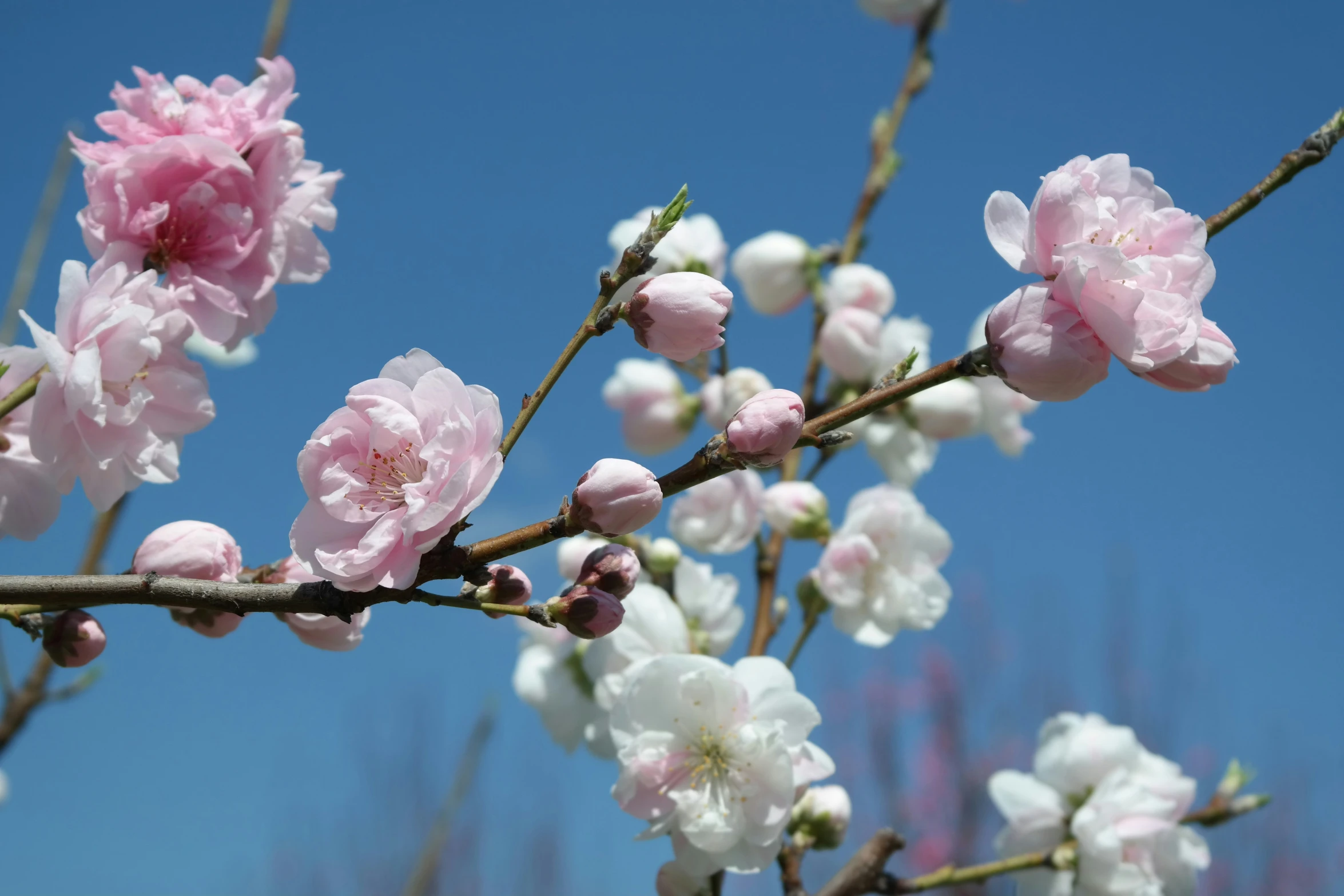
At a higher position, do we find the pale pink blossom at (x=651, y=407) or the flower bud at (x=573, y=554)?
the pale pink blossom at (x=651, y=407)

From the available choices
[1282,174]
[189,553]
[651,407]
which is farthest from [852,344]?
[189,553]

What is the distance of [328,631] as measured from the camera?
2.93 feet

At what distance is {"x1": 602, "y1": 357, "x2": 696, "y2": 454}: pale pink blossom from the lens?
6.36 ft

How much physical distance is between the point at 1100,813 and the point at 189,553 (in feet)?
4.38

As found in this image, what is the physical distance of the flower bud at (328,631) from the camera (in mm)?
879

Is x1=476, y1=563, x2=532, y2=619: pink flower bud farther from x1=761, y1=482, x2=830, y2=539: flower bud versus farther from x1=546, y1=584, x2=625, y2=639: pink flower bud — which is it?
x1=761, y1=482, x2=830, y2=539: flower bud

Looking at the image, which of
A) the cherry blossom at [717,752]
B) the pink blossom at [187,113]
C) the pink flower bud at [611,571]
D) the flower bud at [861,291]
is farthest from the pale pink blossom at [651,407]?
the pink flower bud at [611,571]

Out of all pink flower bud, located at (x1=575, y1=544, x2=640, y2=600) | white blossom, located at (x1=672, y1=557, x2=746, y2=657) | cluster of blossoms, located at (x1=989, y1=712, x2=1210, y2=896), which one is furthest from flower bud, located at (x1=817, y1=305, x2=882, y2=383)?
pink flower bud, located at (x1=575, y1=544, x2=640, y2=600)

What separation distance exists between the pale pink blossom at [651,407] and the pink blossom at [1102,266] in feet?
3.70

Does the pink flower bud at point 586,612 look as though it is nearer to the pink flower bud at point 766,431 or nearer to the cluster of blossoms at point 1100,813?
the pink flower bud at point 766,431

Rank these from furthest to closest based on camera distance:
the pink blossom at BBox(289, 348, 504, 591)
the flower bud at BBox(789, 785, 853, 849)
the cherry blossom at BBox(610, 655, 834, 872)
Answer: the flower bud at BBox(789, 785, 853, 849)
the cherry blossom at BBox(610, 655, 834, 872)
the pink blossom at BBox(289, 348, 504, 591)

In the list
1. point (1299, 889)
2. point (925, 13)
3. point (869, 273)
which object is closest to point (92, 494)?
point (869, 273)

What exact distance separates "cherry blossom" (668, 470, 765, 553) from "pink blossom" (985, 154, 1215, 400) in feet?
3.00

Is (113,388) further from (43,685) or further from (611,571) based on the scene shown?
(43,685)
